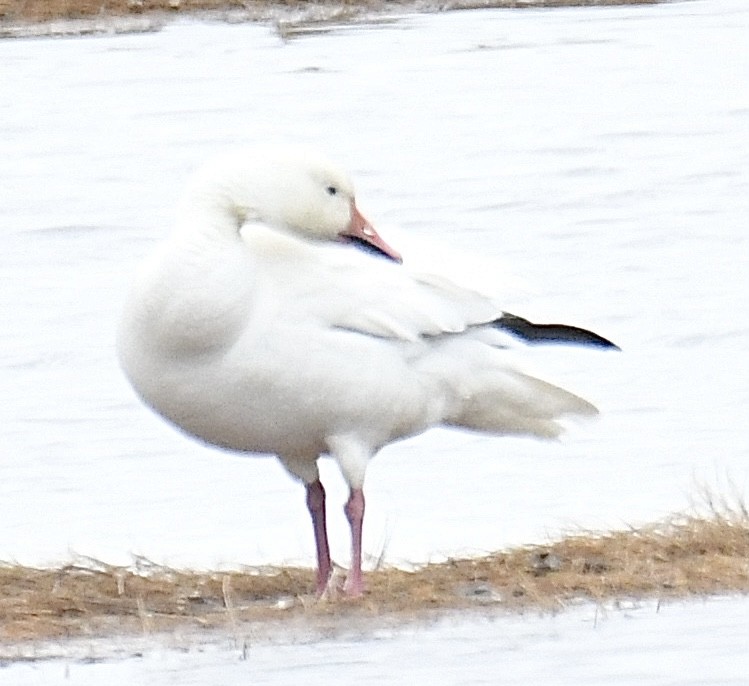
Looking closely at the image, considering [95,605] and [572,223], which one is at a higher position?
[95,605]

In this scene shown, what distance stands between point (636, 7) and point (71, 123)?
6438 millimetres

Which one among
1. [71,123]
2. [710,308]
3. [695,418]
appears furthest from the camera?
[71,123]

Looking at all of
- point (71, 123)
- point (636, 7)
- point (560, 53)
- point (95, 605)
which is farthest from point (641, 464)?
point (636, 7)

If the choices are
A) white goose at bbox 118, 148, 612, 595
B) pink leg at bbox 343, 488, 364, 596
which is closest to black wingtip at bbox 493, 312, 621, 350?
white goose at bbox 118, 148, 612, 595

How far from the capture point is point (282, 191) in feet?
25.9

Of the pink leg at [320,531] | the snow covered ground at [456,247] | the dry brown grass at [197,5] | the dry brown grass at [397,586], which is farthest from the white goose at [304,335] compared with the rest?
the dry brown grass at [197,5]

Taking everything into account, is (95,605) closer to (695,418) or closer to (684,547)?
(684,547)

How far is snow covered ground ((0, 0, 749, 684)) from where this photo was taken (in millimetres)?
7000

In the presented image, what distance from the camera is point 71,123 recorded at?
19.8 m

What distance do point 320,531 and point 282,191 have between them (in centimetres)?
102

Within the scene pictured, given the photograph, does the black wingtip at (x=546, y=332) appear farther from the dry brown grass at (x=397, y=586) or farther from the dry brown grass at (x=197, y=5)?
the dry brown grass at (x=197, y=5)

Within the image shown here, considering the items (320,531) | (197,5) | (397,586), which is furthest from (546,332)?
(197,5)

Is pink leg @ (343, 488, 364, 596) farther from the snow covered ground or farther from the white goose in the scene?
the snow covered ground

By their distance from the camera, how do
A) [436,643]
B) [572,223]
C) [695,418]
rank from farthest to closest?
[572,223]
[695,418]
[436,643]
